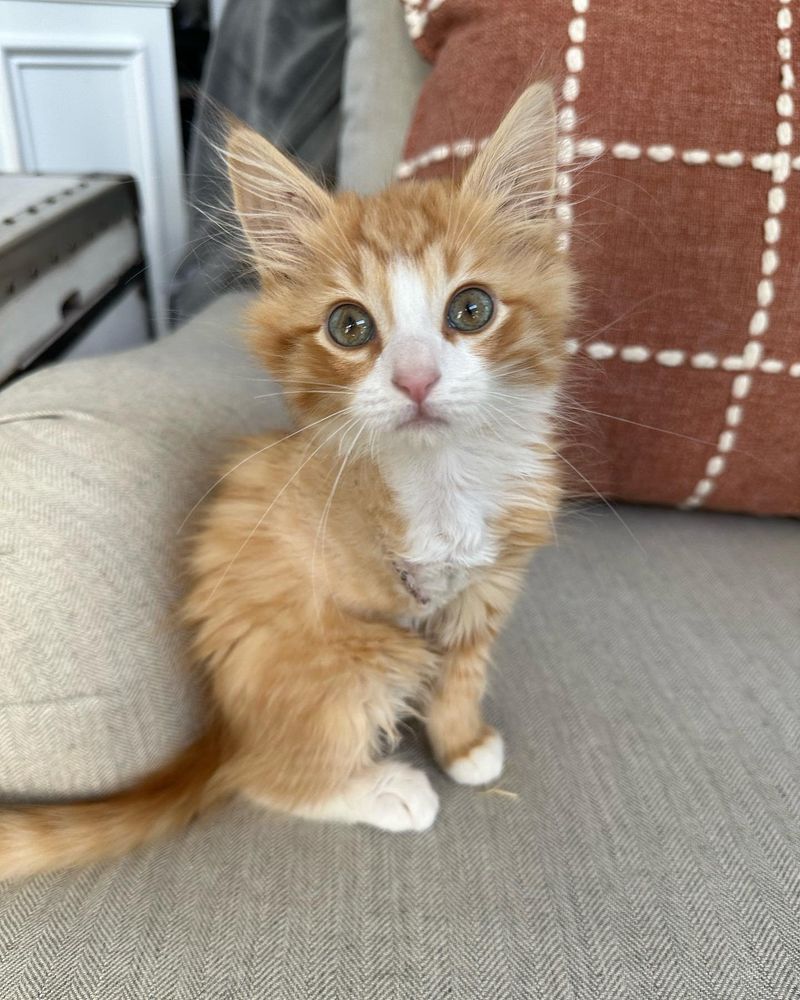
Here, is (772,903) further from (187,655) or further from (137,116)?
(137,116)

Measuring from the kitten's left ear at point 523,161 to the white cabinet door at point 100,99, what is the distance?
103 centimetres

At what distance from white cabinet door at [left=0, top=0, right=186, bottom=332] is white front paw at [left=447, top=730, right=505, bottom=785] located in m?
1.19

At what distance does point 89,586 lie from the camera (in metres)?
0.66

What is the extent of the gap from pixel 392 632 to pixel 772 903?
15.9 inches

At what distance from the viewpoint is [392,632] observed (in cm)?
75

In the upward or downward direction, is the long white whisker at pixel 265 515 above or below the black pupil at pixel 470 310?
below

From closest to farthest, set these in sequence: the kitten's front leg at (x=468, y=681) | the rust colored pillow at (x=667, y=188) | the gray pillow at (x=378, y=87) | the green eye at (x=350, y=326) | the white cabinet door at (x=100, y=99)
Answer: the green eye at (x=350, y=326) < the kitten's front leg at (x=468, y=681) < the rust colored pillow at (x=667, y=188) < the gray pillow at (x=378, y=87) < the white cabinet door at (x=100, y=99)

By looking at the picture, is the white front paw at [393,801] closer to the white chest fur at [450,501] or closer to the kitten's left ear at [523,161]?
the white chest fur at [450,501]

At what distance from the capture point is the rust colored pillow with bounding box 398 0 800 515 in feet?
2.85

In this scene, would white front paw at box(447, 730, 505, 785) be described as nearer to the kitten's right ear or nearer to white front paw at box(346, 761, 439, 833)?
white front paw at box(346, 761, 439, 833)

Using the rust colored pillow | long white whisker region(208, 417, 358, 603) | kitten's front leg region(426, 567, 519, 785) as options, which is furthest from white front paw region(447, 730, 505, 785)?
the rust colored pillow

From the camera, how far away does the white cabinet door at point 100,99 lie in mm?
1597

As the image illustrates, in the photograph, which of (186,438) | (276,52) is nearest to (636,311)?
(186,438)

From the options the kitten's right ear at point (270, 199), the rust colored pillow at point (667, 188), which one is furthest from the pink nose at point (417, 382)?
the rust colored pillow at point (667, 188)
